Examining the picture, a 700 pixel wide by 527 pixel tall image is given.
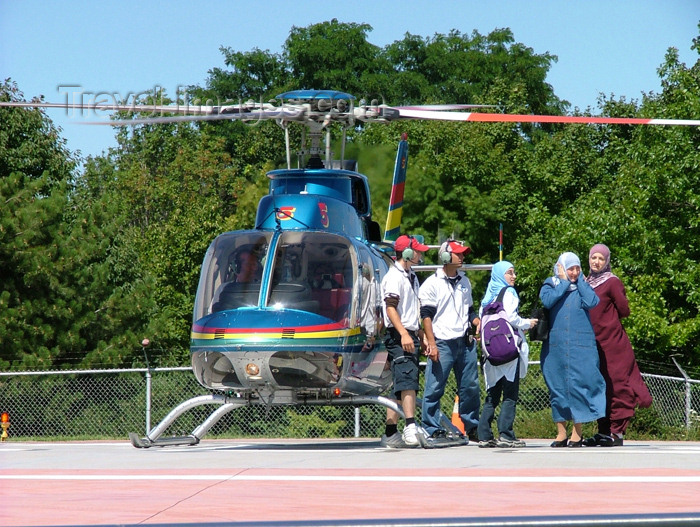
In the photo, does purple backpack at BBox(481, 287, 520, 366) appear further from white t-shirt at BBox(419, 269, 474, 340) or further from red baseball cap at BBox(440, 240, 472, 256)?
red baseball cap at BBox(440, 240, 472, 256)

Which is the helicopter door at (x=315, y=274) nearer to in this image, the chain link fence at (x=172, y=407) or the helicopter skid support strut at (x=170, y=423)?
the helicopter skid support strut at (x=170, y=423)

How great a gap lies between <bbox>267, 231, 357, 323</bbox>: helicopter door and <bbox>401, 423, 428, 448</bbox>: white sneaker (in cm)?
120

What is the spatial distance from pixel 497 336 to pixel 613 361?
51.7 inches

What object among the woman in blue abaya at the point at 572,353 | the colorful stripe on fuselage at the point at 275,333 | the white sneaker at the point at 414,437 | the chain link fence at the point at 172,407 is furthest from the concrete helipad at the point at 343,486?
the chain link fence at the point at 172,407

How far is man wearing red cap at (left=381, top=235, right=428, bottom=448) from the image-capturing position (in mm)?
10445

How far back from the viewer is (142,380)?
19.7 meters

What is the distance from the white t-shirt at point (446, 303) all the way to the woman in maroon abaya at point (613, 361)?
1296 millimetres

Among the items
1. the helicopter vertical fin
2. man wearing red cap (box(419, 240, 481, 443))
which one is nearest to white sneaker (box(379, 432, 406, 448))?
man wearing red cap (box(419, 240, 481, 443))

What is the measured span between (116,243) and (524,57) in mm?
29636

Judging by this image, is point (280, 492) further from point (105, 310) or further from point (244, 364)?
point (105, 310)

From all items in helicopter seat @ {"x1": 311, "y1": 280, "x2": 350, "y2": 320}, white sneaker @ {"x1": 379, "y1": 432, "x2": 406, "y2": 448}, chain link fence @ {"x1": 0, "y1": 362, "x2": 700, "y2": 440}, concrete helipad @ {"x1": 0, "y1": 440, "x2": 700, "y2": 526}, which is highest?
helicopter seat @ {"x1": 311, "y1": 280, "x2": 350, "y2": 320}

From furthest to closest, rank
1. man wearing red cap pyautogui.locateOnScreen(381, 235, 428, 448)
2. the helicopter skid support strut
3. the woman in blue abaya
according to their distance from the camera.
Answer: the helicopter skid support strut, the woman in blue abaya, man wearing red cap pyautogui.locateOnScreen(381, 235, 428, 448)

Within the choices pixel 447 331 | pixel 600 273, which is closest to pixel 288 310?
pixel 447 331

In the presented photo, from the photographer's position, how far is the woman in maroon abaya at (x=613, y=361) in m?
10.9
